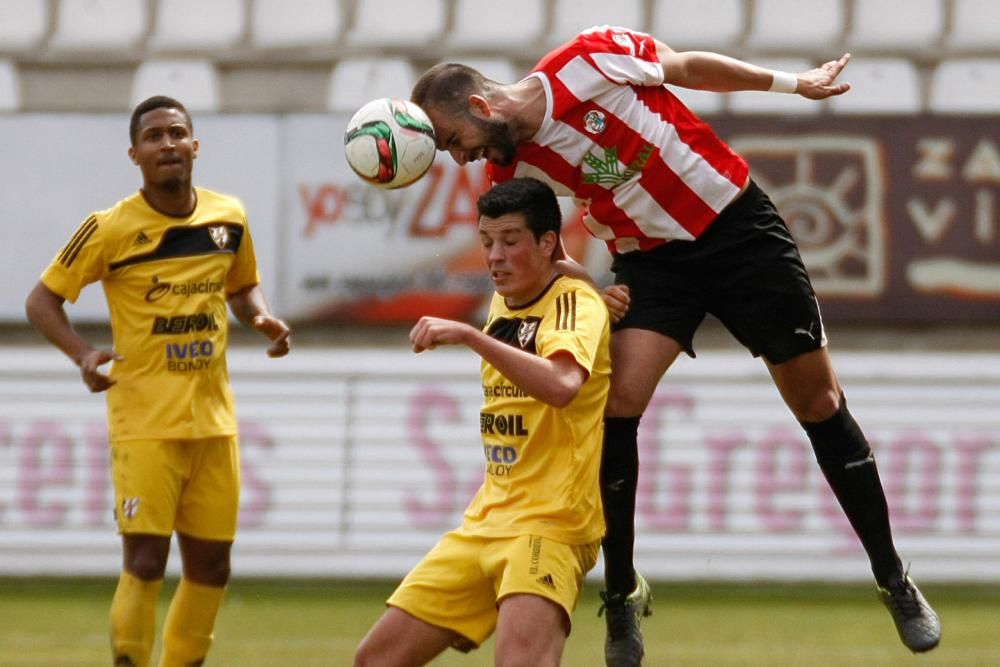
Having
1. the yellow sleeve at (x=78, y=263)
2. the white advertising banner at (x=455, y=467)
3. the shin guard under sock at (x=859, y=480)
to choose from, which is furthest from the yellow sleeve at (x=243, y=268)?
the white advertising banner at (x=455, y=467)

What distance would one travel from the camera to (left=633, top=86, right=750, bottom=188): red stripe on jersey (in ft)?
18.7

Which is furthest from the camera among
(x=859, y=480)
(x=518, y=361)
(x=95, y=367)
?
(x=95, y=367)

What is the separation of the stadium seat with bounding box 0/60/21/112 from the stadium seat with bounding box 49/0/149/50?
40 centimetres

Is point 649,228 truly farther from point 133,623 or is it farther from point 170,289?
point 133,623

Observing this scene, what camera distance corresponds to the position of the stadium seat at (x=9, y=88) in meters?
14.0

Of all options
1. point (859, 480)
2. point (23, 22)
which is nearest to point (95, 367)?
point (859, 480)

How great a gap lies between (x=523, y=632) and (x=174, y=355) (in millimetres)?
2460

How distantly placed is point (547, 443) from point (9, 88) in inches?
394

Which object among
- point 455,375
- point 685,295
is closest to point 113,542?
point 455,375

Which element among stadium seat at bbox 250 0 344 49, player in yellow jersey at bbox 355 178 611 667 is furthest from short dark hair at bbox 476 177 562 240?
stadium seat at bbox 250 0 344 49

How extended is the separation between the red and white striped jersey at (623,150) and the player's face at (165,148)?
164 cm

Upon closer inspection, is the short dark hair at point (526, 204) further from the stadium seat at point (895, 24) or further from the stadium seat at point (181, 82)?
the stadium seat at point (895, 24)

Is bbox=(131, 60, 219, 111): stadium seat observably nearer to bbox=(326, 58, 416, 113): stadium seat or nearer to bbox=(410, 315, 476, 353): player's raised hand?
bbox=(326, 58, 416, 113): stadium seat

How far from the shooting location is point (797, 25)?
46.3 feet
